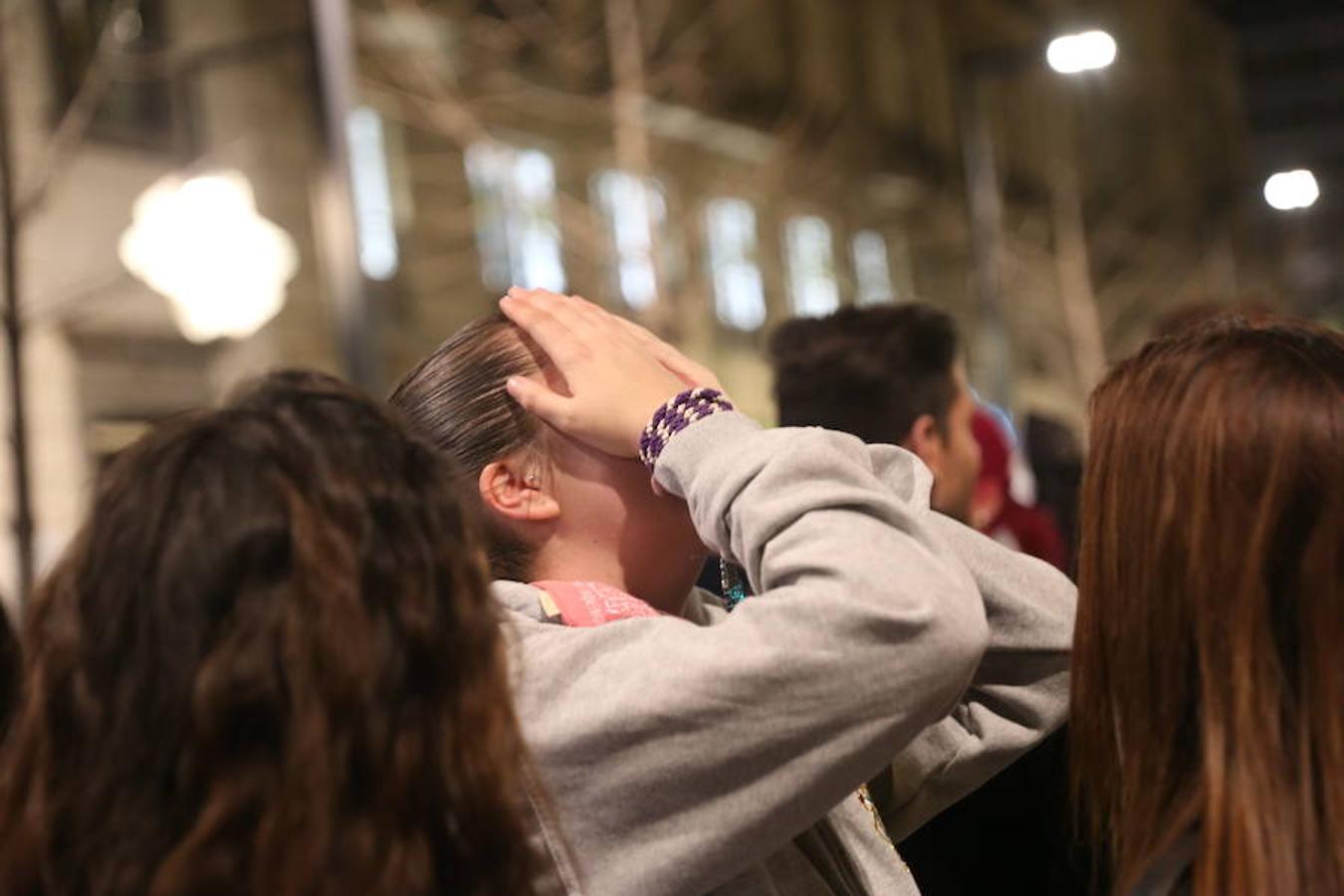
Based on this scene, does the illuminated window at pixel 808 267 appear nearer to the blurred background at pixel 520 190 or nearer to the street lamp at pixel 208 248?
the blurred background at pixel 520 190

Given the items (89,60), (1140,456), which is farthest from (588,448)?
(89,60)

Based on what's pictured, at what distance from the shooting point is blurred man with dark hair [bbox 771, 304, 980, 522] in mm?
3916

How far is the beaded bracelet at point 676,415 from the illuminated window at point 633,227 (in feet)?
39.6

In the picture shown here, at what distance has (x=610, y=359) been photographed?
6.54 ft

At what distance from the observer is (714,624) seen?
1.86 meters

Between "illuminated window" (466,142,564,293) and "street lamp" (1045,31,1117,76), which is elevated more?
"illuminated window" (466,142,564,293)

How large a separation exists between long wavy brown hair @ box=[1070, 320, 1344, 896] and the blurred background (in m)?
1.05

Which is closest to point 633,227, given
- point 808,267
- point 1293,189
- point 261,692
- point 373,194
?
point 373,194

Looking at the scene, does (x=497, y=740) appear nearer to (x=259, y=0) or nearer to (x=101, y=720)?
(x=101, y=720)

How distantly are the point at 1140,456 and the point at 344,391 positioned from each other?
0.83 meters

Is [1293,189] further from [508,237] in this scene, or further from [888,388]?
[508,237]

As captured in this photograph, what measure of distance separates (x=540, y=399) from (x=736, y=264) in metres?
20.3

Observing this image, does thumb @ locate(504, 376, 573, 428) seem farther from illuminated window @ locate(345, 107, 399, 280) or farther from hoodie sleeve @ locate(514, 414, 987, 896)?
illuminated window @ locate(345, 107, 399, 280)

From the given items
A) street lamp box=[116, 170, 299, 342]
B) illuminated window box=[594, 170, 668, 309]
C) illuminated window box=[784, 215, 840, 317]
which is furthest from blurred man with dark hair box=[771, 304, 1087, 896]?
illuminated window box=[784, 215, 840, 317]
